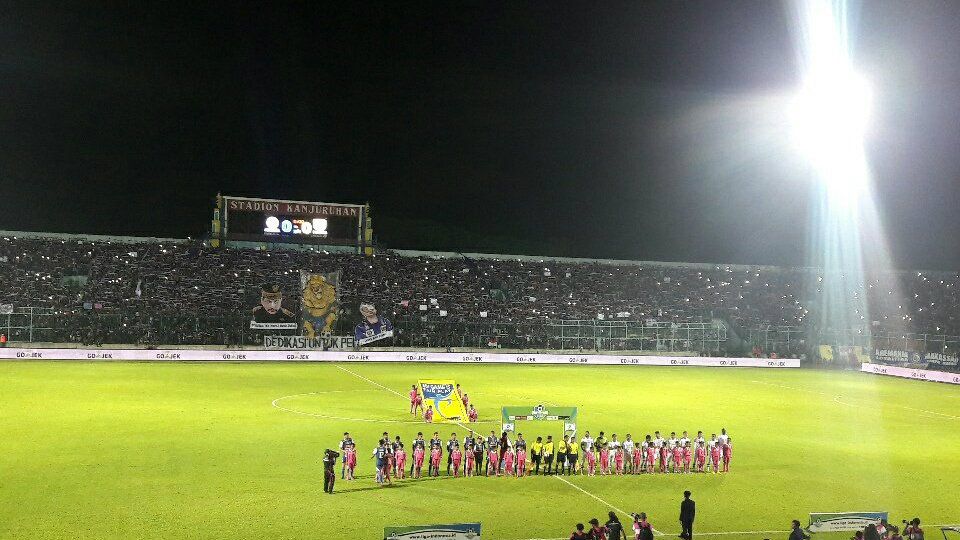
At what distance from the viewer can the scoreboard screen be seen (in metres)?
69.7

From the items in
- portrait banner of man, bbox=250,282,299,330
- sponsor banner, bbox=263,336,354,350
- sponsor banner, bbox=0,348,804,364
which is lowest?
sponsor banner, bbox=0,348,804,364

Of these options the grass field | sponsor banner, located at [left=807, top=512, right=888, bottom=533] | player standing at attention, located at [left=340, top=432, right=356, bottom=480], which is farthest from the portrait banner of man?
sponsor banner, located at [left=807, top=512, right=888, bottom=533]

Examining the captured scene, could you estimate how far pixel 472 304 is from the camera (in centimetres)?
7375

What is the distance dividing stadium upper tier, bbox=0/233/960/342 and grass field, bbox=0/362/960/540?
672 inches

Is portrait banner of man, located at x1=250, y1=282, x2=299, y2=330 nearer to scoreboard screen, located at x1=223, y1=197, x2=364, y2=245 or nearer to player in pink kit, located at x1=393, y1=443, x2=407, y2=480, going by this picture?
scoreboard screen, located at x1=223, y1=197, x2=364, y2=245

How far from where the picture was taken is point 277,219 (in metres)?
69.5

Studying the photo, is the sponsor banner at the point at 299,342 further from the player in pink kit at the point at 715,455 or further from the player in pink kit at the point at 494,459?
the player in pink kit at the point at 715,455

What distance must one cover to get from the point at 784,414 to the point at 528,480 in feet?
66.5

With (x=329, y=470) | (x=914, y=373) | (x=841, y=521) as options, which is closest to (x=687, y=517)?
(x=841, y=521)

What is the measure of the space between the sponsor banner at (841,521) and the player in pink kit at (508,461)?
9.38 m

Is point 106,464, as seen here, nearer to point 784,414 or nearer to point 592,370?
point 784,414

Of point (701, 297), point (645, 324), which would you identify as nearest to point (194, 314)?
point (645, 324)

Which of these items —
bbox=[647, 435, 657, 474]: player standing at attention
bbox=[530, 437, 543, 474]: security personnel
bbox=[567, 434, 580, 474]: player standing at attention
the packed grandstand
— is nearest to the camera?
bbox=[567, 434, 580, 474]: player standing at attention

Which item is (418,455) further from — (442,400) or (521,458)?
(442,400)
